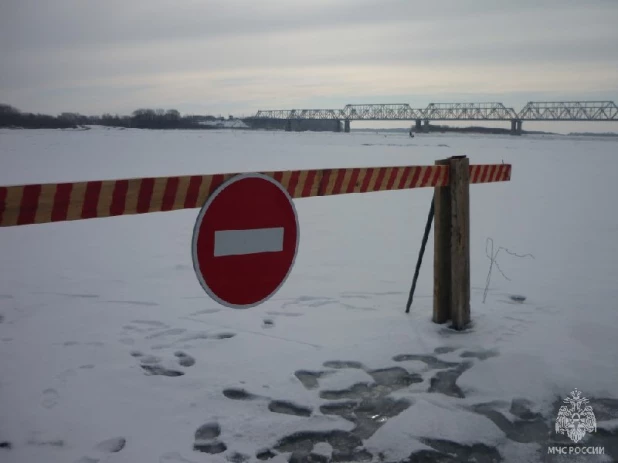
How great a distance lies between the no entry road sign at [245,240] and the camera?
3277 millimetres

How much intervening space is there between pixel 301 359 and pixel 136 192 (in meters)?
2.03

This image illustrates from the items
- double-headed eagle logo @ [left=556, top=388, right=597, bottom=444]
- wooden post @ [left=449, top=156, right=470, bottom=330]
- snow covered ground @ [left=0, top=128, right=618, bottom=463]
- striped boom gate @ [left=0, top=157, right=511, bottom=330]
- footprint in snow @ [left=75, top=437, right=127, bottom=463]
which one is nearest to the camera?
striped boom gate @ [left=0, top=157, right=511, bottom=330]

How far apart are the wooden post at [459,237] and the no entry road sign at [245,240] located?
6.54 feet

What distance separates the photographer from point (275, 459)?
127 inches

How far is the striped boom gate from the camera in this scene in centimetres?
287

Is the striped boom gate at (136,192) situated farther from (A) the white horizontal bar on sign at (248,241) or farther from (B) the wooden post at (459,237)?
(B) the wooden post at (459,237)

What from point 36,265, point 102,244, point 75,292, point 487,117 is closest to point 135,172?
point 102,244

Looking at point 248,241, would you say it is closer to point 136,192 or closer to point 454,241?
point 136,192

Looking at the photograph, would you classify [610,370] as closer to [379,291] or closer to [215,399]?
[379,291]

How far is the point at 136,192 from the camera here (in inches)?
126

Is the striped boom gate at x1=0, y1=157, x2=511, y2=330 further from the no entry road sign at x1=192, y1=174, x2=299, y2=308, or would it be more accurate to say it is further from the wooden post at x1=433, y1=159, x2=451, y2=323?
the wooden post at x1=433, y1=159, x2=451, y2=323

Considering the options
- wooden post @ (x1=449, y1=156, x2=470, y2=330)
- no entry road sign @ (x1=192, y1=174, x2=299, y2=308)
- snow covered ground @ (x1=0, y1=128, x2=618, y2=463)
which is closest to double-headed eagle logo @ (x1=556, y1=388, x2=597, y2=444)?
snow covered ground @ (x1=0, y1=128, x2=618, y2=463)

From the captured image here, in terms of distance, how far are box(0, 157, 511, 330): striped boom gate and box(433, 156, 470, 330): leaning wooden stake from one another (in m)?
0.76

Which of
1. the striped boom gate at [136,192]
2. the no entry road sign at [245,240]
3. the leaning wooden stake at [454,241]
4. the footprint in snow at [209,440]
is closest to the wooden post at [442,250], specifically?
the leaning wooden stake at [454,241]
